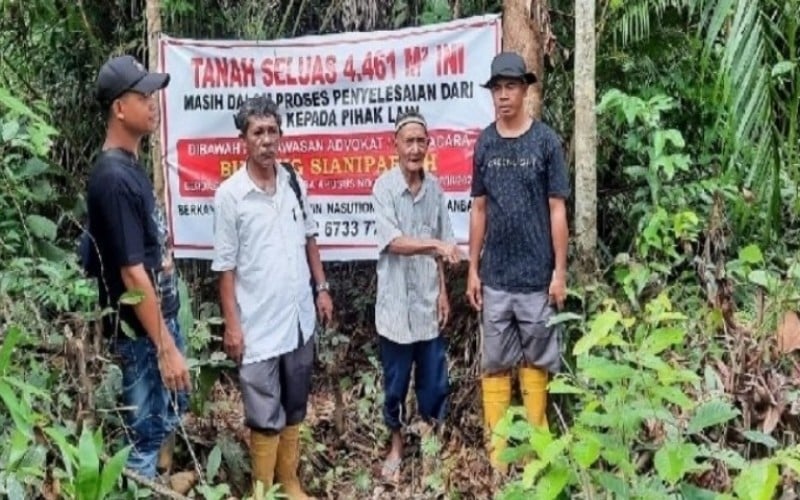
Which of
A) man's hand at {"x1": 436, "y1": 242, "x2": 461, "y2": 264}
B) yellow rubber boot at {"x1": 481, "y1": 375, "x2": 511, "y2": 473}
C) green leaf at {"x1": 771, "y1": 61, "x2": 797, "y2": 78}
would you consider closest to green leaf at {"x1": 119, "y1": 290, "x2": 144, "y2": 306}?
man's hand at {"x1": 436, "y1": 242, "x2": 461, "y2": 264}

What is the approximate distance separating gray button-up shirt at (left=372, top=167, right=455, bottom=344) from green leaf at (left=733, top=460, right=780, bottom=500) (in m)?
2.07

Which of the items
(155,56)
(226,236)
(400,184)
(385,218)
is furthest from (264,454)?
(155,56)

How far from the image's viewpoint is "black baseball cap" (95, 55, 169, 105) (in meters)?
3.33

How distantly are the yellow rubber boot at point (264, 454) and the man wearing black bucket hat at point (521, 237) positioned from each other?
91cm

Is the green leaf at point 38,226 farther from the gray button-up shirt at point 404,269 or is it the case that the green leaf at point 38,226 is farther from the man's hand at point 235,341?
the gray button-up shirt at point 404,269

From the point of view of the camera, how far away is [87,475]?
8.64 ft

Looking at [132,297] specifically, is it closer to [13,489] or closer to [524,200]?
[13,489]

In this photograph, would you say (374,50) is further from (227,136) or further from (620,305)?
(620,305)

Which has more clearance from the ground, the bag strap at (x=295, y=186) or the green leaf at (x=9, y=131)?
the green leaf at (x=9, y=131)

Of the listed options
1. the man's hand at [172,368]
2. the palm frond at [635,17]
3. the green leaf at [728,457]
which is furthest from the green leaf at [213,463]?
the palm frond at [635,17]

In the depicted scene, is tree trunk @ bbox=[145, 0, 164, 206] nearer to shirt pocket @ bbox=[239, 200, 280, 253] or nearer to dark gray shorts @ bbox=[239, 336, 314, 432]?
shirt pocket @ bbox=[239, 200, 280, 253]

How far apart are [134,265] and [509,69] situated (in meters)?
1.67

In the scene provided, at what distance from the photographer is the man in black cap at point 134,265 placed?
3.22m

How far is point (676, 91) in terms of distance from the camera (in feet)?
16.7
